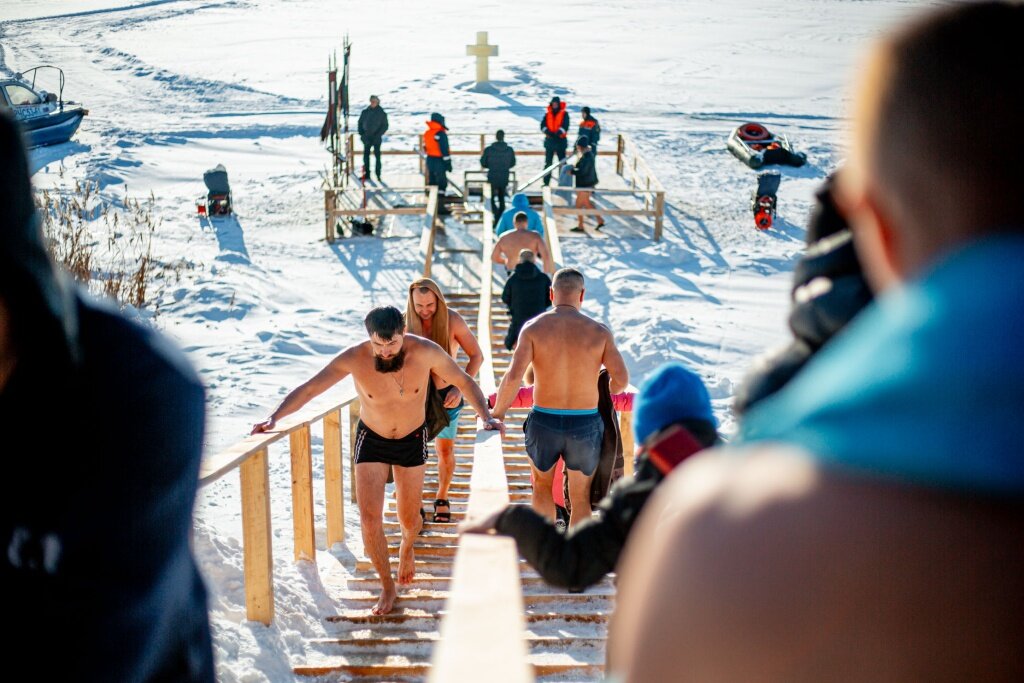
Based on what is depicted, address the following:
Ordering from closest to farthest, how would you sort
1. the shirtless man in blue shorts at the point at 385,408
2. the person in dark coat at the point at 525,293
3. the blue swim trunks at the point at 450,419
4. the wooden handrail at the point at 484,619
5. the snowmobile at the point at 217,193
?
the wooden handrail at the point at 484,619
the shirtless man in blue shorts at the point at 385,408
the blue swim trunks at the point at 450,419
the person in dark coat at the point at 525,293
the snowmobile at the point at 217,193

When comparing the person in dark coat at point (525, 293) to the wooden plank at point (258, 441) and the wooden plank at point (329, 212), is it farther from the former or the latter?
the wooden plank at point (329, 212)

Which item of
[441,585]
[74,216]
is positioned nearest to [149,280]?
[74,216]

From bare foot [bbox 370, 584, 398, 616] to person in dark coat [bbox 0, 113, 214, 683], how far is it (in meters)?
4.12

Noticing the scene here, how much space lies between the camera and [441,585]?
5.54m

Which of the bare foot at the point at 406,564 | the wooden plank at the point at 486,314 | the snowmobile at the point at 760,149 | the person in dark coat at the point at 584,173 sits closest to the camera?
the bare foot at the point at 406,564

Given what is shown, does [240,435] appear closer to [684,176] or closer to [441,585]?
[441,585]

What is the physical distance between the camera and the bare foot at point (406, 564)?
5402mm

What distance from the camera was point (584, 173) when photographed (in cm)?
1712

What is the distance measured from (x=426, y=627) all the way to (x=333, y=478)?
156 cm

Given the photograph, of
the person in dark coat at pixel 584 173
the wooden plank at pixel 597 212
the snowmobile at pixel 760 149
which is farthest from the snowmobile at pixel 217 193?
the snowmobile at pixel 760 149

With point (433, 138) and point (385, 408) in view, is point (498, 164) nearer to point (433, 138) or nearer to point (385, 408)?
point (433, 138)

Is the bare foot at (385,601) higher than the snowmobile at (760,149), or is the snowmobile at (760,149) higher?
the bare foot at (385,601)

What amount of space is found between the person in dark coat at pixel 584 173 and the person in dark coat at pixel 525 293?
9.54m

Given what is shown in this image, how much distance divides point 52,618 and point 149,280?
43.2 feet
